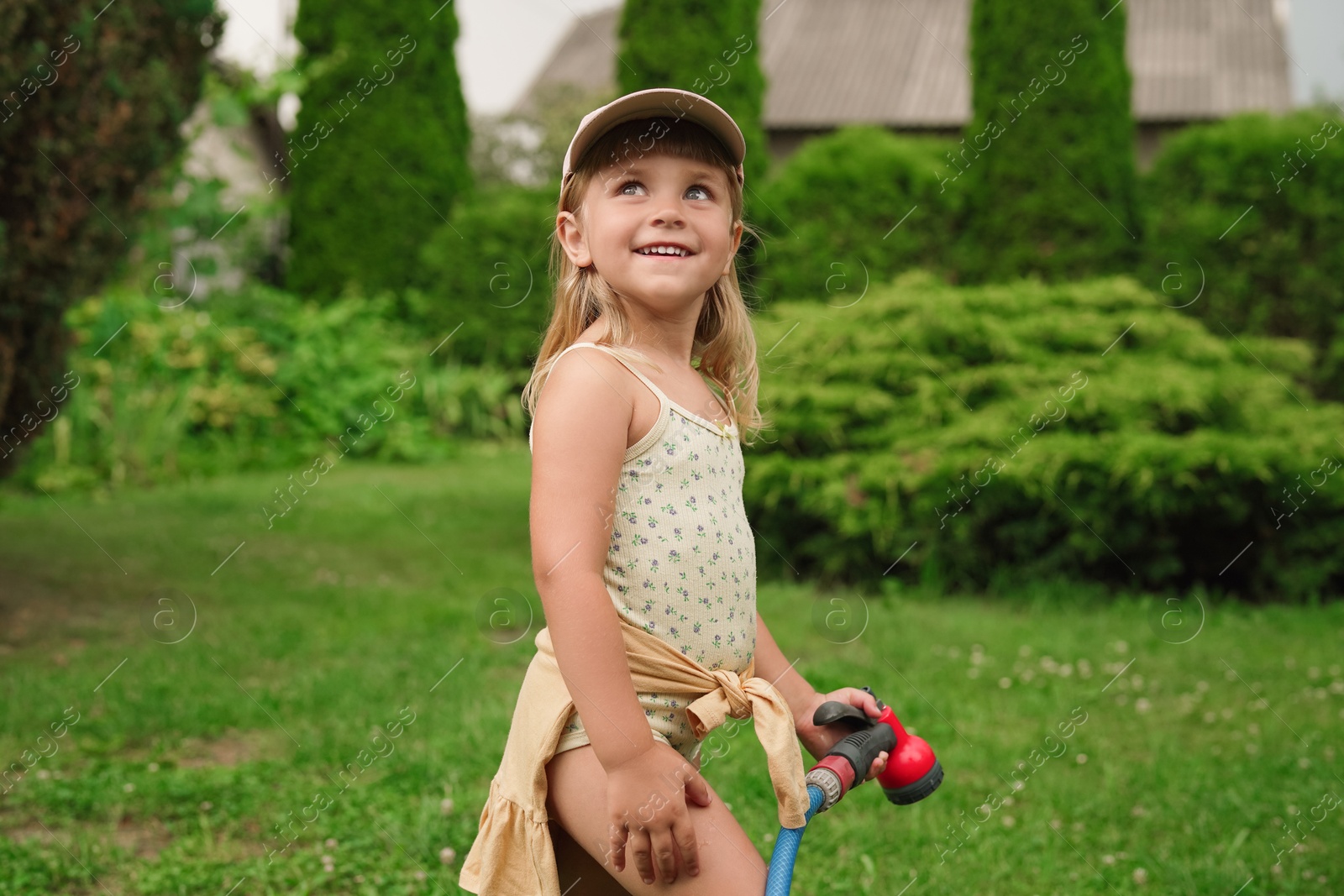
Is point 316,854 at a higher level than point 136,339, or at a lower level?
higher

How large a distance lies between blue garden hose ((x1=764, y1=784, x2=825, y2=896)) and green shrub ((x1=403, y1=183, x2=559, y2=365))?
11.0m

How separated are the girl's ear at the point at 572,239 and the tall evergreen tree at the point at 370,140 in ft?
36.2

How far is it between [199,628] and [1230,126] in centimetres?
803

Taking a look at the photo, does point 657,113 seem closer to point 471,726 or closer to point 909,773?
point 909,773

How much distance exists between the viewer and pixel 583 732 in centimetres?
164

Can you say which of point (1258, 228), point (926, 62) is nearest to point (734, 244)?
point (1258, 228)

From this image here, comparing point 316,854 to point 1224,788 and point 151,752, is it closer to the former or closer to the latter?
point 151,752

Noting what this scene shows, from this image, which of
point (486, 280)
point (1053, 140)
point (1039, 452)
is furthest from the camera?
point (486, 280)

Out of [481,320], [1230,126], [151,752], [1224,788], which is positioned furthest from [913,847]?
[481,320]

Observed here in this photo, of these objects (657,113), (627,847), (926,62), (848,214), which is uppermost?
(657,113)

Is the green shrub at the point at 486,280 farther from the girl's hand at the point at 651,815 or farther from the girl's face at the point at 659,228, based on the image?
the girl's hand at the point at 651,815

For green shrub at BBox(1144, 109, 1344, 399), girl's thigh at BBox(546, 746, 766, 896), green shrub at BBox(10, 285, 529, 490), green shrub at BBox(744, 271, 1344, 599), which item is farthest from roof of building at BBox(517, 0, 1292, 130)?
girl's thigh at BBox(546, 746, 766, 896)

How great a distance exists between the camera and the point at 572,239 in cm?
184

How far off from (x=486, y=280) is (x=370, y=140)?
2.02 meters
